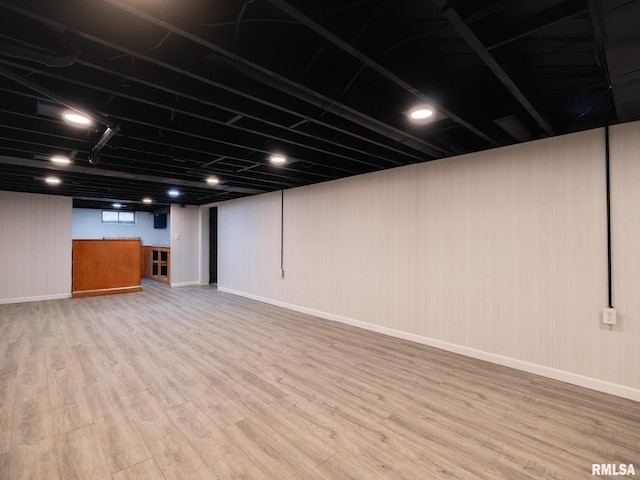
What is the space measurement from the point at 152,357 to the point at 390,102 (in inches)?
140

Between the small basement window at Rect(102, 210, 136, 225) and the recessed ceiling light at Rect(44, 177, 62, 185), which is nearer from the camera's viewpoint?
the recessed ceiling light at Rect(44, 177, 62, 185)

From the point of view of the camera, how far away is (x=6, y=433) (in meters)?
2.12

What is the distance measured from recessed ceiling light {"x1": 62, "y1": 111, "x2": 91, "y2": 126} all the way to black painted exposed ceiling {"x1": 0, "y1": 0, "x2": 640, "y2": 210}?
62 mm

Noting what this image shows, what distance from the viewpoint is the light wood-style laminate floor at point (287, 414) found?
6.09 ft

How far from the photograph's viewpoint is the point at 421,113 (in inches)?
100

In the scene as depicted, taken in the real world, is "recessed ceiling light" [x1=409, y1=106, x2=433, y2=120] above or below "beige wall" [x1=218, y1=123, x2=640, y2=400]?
above

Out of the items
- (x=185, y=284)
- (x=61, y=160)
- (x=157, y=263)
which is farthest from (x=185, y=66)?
(x=157, y=263)

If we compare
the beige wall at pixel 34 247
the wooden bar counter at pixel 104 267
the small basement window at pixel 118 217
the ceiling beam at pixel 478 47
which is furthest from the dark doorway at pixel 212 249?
the ceiling beam at pixel 478 47

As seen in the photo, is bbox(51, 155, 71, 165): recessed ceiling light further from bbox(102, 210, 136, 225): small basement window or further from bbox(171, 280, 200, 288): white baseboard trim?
A: bbox(102, 210, 136, 225): small basement window

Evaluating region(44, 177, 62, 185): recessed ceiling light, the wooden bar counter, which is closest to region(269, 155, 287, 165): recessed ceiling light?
region(44, 177, 62, 185): recessed ceiling light

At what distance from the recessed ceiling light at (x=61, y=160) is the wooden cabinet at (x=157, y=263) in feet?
16.6

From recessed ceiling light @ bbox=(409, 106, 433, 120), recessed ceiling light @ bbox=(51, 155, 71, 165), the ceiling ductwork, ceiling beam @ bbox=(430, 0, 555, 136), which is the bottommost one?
the ceiling ductwork

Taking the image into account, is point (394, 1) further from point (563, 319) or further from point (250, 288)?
point (250, 288)

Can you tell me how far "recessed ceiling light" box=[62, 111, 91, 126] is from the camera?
7.97 ft
